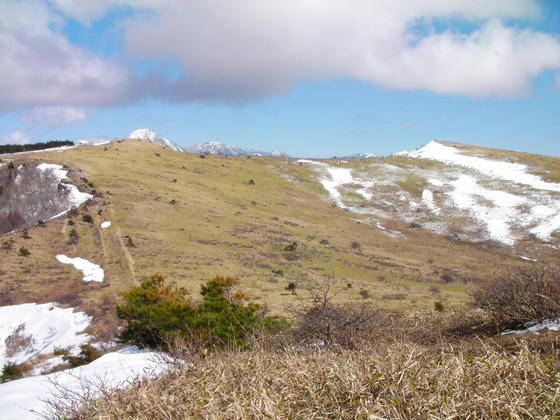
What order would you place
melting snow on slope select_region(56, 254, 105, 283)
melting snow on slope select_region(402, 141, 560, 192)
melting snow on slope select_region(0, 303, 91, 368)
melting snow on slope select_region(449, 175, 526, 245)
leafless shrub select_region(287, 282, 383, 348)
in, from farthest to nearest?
melting snow on slope select_region(402, 141, 560, 192) → melting snow on slope select_region(449, 175, 526, 245) → melting snow on slope select_region(56, 254, 105, 283) → melting snow on slope select_region(0, 303, 91, 368) → leafless shrub select_region(287, 282, 383, 348)

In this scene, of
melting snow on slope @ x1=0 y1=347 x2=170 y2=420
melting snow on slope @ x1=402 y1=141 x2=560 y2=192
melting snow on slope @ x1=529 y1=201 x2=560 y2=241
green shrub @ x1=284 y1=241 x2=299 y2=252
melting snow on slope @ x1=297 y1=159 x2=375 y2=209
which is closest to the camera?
melting snow on slope @ x1=0 y1=347 x2=170 y2=420

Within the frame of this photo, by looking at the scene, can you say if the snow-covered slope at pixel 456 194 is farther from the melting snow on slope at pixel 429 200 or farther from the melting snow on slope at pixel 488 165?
the melting snow on slope at pixel 488 165

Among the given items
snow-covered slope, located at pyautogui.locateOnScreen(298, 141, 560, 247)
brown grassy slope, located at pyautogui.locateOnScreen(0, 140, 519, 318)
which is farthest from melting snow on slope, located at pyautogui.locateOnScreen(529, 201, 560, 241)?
brown grassy slope, located at pyautogui.locateOnScreen(0, 140, 519, 318)

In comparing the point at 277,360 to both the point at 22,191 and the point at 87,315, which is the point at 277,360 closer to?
the point at 87,315

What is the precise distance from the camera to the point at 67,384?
6.79m

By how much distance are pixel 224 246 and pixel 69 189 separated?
70.3ft

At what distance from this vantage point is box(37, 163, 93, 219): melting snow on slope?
44.2m

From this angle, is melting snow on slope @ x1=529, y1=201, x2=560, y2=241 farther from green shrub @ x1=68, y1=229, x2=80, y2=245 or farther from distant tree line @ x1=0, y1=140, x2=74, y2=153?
distant tree line @ x1=0, y1=140, x2=74, y2=153

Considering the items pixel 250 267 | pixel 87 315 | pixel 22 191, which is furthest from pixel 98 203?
pixel 87 315

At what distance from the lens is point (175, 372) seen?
4734 millimetres

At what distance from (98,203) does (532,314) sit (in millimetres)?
44700

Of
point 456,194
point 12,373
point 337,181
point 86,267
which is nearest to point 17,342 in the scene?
point 12,373

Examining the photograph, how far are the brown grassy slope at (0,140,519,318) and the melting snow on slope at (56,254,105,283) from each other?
0.55 m

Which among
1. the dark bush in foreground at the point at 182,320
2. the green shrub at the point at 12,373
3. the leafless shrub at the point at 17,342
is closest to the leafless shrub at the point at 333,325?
the dark bush in foreground at the point at 182,320
